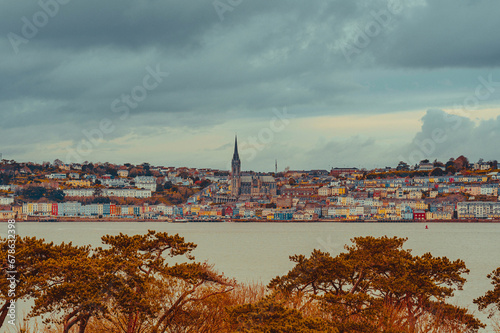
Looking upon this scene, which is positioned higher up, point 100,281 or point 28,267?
point 28,267

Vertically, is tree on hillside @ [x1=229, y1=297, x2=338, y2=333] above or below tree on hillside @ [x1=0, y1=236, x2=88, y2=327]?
below

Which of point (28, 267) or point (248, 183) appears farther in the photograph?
point (248, 183)

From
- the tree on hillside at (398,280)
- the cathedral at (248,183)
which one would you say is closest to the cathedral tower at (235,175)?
the cathedral at (248,183)

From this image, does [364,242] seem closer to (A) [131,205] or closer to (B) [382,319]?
(B) [382,319]

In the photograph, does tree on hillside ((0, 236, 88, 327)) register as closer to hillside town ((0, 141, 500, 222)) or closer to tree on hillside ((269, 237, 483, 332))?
tree on hillside ((269, 237, 483, 332))

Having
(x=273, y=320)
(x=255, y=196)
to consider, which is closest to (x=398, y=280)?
(x=273, y=320)

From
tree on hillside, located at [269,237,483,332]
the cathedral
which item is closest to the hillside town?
the cathedral

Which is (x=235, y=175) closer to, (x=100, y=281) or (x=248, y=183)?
(x=248, y=183)

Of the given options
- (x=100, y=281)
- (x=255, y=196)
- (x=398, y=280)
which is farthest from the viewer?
(x=255, y=196)

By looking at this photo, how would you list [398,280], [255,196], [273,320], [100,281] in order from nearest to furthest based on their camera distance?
1. [273,320]
2. [100,281]
3. [398,280]
4. [255,196]
